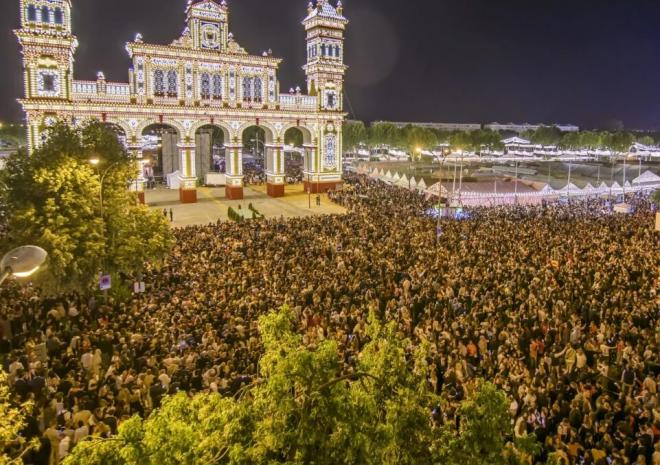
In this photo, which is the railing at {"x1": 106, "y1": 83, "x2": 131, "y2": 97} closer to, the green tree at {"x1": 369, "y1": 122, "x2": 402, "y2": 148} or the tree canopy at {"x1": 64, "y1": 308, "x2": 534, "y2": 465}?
the tree canopy at {"x1": 64, "y1": 308, "x2": 534, "y2": 465}

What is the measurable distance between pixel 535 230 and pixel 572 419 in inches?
689

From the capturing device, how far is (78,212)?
675 inches

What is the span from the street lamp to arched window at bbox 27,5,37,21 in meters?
38.7

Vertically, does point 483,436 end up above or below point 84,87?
below

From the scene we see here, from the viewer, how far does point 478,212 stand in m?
33.5

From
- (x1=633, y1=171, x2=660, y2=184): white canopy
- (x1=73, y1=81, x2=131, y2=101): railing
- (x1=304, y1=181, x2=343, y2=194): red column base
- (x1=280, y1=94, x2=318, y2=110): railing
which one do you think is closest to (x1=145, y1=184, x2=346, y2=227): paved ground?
(x1=304, y1=181, x2=343, y2=194): red column base


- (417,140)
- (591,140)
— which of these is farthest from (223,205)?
(591,140)

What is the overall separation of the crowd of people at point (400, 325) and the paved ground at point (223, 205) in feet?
42.0

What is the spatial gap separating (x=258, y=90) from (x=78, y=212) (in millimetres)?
31048

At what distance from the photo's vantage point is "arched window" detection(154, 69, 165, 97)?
4172 cm

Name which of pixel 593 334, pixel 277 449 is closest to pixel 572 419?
pixel 593 334

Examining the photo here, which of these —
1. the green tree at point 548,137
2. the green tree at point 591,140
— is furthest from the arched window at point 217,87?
the green tree at point 548,137

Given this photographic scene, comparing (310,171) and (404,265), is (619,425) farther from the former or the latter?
(310,171)

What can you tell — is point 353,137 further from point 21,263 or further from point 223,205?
point 21,263
